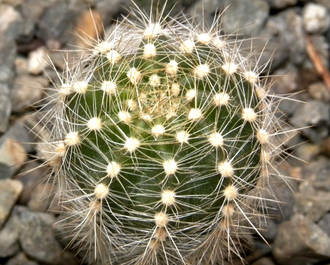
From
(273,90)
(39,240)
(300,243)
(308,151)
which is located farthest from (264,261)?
(39,240)

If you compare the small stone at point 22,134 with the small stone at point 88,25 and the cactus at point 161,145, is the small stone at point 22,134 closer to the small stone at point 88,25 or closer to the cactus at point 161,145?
the small stone at point 88,25

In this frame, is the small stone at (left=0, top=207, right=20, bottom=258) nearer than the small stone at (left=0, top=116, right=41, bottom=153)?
Yes

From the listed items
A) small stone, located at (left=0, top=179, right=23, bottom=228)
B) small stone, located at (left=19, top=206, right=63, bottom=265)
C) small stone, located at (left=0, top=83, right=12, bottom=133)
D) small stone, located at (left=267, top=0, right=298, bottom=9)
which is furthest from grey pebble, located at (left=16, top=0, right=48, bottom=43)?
small stone, located at (left=267, top=0, right=298, bottom=9)

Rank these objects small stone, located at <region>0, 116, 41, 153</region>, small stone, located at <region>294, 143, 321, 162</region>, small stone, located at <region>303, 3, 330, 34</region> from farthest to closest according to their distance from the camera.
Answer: small stone, located at <region>303, 3, 330, 34</region>
small stone, located at <region>294, 143, 321, 162</region>
small stone, located at <region>0, 116, 41, 153</region>

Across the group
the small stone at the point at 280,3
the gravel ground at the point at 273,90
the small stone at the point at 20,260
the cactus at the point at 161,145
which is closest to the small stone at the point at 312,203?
the gravel ground at the point at 273,90

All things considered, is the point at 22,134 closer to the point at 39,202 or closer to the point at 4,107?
the point at 4,107

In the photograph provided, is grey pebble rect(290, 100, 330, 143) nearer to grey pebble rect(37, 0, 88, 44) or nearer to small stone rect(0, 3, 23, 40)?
grey pebble rect(37, 0, 88, 44)
